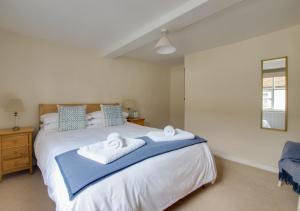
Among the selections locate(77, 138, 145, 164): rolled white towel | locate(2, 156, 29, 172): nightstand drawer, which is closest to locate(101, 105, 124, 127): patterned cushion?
locate(2, 156, 29, 172): nightstand drawer

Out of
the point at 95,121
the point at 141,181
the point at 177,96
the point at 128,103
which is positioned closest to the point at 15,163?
the point at 95,121

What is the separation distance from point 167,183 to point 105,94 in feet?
8.83

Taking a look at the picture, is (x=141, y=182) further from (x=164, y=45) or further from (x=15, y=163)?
(x=15, y=163)

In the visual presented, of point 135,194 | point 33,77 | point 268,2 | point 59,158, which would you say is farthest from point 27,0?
point 268,2

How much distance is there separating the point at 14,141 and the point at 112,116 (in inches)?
60.7

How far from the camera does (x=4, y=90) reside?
2.60 metres

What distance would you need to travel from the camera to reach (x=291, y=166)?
1.81 m

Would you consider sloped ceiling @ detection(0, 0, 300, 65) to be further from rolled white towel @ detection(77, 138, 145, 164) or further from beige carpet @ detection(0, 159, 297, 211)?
beige carpet @ detection(0, 159, 297, 211)

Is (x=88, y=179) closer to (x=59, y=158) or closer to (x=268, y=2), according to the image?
(x=59, y=158)

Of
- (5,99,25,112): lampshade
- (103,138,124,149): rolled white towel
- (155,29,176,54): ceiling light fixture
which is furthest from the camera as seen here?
(5,99,25,112): lampshade

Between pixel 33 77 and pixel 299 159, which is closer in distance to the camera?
pixel 299 159

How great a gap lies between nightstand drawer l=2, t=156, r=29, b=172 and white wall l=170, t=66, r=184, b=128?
12.4ft

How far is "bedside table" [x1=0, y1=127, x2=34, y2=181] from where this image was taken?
7.55 ft

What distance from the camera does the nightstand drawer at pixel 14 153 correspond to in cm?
231
